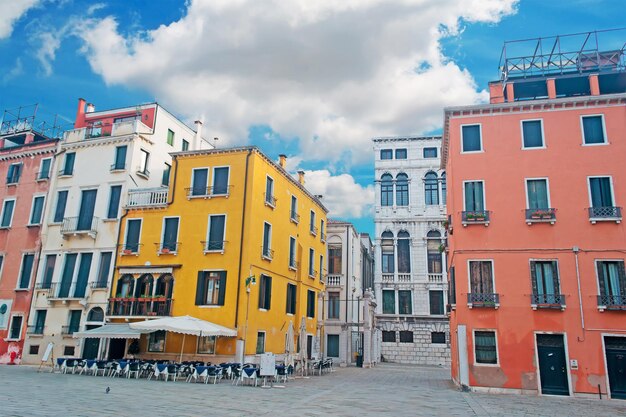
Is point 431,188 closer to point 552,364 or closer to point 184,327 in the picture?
point 552,364

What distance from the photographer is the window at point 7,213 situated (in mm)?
32594

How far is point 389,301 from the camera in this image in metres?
46.2

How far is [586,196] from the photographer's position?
71.1 ft

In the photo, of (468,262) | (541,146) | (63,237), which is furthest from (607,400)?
(63,237)

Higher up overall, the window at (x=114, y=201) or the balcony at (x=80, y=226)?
the window at (x=114, y=201)

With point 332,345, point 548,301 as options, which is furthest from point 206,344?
point 332,345

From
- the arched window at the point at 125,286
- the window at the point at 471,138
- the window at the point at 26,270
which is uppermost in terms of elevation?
the window at the point at 471,138

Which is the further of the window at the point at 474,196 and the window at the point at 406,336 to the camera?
the window at the point at 406,336

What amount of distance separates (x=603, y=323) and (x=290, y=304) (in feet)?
59.0

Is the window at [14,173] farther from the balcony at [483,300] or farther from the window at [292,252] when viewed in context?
the balcony at [483,300]

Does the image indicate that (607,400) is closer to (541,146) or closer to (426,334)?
(541,146)

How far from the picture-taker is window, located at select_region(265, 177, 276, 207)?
93.5 feet

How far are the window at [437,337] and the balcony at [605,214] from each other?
25.7m

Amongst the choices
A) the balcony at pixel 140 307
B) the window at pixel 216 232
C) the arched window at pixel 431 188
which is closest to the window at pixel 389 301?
the arched window at pixel 431 188
